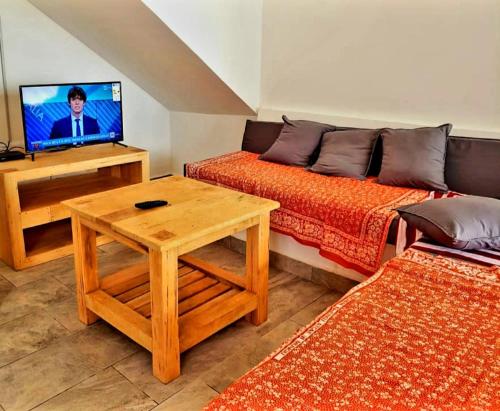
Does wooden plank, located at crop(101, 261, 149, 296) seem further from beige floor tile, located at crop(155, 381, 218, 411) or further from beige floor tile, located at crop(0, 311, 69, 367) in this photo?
beige floor tile, located at crop(155, 381, 218, 411)

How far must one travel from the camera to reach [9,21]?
3.32 meters

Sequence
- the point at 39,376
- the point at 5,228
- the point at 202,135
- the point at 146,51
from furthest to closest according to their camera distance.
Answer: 1. the point at 202,135
2. the point at 146,51
3. the point at 5,228
4. the point at 39,376

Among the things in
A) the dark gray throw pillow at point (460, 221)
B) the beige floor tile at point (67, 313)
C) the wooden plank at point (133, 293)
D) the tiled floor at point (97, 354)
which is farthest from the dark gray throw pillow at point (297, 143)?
the beige floor tile at point (67, 313)

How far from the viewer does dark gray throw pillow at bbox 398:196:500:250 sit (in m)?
1.90

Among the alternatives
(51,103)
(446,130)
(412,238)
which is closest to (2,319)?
(51,103)

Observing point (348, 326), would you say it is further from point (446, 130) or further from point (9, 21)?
point (9, 21)

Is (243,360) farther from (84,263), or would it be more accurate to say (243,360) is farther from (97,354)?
(84,263)

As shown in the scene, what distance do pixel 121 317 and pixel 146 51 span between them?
7.48ft

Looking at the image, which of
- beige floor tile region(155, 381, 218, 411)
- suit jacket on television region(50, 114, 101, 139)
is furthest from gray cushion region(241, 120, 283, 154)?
beige floor tile region(155, 381, 218, 411)

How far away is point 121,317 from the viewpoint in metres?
1.97

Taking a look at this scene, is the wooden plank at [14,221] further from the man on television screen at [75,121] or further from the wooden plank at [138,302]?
the wooden plank at [138,302]

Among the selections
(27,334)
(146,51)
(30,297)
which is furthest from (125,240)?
(146,51)

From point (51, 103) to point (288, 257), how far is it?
5.83 feet

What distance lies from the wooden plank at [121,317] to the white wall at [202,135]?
229 centimetres
